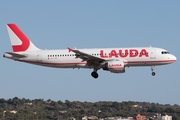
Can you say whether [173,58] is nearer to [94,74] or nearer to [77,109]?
[94,74]

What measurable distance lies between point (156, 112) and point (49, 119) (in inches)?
1344

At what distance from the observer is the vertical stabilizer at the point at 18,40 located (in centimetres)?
5672

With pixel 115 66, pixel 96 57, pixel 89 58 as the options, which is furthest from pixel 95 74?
pixel 115 66

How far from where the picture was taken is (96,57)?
49.9 metres

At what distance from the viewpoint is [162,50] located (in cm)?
5209

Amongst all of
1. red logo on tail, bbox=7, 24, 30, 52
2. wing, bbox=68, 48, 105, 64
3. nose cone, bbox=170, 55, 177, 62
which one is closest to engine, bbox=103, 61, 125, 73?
wing, bbox=68, 48, 105, 64

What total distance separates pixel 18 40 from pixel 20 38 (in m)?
0.55

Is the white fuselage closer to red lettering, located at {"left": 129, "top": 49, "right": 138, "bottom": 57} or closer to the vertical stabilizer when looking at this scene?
red lettering, located at {"left": 129, "top": 49, "right": 138, "bottom": 57}

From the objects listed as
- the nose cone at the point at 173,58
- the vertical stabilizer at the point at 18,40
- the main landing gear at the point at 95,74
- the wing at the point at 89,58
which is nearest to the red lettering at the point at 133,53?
the wing at the point at 89,58

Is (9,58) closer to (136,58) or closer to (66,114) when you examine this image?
(136,58)

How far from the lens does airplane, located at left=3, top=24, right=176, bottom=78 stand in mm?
50844

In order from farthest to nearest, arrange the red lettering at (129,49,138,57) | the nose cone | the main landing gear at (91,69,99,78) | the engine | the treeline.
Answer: the treeline → the main landing gear at (91,69,99,78) → the nose cone → the red lettering at (129,49,138,57) → the engine

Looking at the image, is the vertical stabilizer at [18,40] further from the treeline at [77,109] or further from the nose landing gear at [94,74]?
the treeline at [77,109]

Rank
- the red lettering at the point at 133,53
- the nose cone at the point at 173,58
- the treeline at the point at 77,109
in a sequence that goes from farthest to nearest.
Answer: the treeline at the point at 77,109 → the nose cone at the point at 173,58 → the red lettering at the point at 133,53
